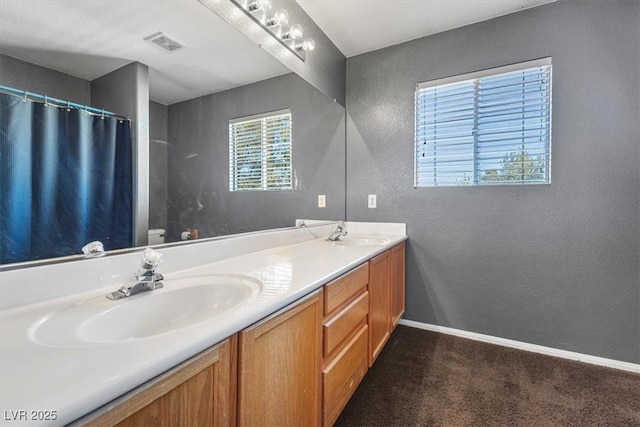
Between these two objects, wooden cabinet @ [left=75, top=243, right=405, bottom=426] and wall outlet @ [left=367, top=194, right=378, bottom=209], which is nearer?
wooden cabinet @ [left=75, top=243, right=405, bottom=426]

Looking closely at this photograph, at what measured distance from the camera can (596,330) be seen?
1.75m

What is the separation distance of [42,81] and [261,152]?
0.87 metres

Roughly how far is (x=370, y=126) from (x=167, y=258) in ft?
6.24

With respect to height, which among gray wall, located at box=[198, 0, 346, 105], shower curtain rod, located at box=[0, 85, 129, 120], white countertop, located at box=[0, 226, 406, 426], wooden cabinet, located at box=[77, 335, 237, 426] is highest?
gray wall, located at box=[198, 0, 346, 105]

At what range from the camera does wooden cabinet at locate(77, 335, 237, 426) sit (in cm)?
44

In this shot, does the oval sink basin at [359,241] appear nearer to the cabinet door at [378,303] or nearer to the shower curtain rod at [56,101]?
the cabinet door at [378,303]

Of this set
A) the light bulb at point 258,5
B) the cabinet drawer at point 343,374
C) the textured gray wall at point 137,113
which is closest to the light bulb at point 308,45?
the light bulb at point 258,5

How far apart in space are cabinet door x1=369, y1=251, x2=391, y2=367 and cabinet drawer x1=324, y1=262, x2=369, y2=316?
125 millimetres

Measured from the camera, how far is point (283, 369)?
2.74 feet

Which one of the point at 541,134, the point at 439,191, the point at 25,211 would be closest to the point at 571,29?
the point at 541,134

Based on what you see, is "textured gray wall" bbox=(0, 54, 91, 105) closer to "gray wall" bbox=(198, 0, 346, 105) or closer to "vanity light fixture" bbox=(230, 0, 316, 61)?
"gray wall" bbox=(198, 0, 346, 105)

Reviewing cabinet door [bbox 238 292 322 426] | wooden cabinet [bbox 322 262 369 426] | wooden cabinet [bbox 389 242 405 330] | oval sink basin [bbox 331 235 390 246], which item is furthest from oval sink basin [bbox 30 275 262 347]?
wooden cabinet [bbox 389 242 405 330]

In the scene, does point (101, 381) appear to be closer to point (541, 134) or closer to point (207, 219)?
point (207, 219)

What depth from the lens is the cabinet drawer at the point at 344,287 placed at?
3.54ft
